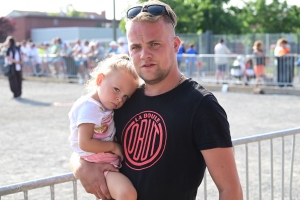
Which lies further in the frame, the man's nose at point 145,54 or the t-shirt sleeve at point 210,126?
the man's nose at point 145,54

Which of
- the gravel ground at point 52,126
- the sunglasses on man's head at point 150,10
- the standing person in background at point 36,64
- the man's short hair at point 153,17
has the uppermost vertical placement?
the sunglasses on man's head at point 150,10

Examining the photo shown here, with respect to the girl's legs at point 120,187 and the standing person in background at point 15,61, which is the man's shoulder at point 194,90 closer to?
the girl's legs at point 120,187

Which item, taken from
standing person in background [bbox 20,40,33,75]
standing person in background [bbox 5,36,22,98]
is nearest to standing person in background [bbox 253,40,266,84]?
standing person in background [bbox 5,36,22,98]

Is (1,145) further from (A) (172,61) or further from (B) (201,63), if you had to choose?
(B) (201,63)

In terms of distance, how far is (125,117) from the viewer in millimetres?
2492

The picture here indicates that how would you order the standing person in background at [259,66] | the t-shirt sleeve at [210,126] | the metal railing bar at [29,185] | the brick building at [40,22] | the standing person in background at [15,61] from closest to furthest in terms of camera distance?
the t-shirt sleeve at [210,126]
the metal railing bar at [29,185]
the standing person in background at [15,61]
the standing person in background at [259,66]
the brick building at [40,22]

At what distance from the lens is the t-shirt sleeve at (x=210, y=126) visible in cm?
216

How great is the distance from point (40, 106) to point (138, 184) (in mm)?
12839

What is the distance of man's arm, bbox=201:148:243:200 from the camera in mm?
2166

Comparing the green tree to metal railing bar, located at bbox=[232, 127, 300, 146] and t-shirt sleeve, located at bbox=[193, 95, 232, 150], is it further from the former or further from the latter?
t-shirt sleeve, located at bbox=[193, 95, 232, 150]

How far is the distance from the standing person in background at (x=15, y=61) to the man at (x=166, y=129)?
1449cm

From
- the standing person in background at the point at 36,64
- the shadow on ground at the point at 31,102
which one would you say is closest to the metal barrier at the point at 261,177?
the shadow on ground at the point at 31,102

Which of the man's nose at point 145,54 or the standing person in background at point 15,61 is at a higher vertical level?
the man's nose at point 145,54

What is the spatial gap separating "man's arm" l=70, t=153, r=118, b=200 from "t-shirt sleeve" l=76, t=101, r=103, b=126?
0.21 metres
